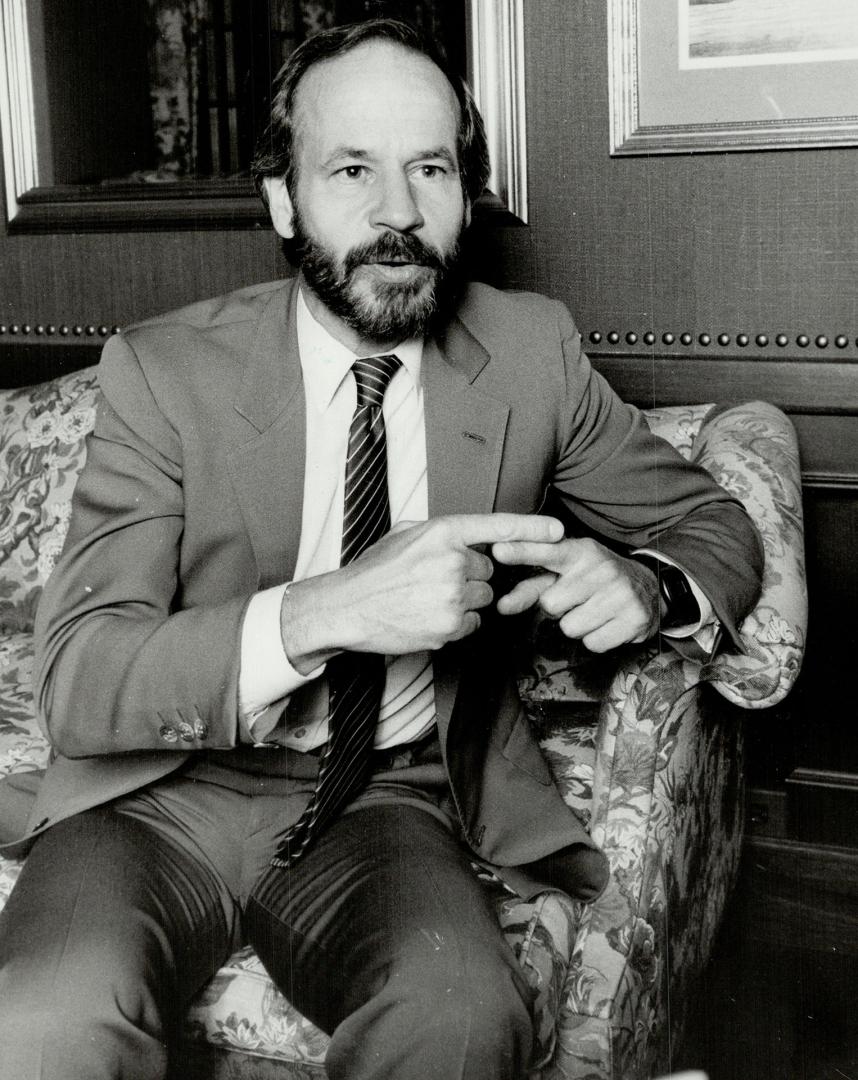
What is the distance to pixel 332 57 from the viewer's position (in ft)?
6.29

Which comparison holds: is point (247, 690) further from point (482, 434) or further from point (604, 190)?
point (604, 190)

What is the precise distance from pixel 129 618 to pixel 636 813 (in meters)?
0.75

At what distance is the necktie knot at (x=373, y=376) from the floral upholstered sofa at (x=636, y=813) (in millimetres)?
526

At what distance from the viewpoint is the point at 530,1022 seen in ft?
4.84

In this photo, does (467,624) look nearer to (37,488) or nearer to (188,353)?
(188,353)

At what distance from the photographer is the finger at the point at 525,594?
5.22ft

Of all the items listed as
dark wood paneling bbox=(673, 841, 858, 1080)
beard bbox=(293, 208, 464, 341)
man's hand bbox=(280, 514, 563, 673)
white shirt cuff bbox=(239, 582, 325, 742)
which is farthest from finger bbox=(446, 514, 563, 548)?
dark wood paneling bbox=(673, 841, 858, 1080)

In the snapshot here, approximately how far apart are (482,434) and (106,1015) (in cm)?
95

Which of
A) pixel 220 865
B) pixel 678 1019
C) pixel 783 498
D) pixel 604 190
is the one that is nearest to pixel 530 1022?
pixel 220 865

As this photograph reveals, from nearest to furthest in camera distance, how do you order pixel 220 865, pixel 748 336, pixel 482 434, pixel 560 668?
pixel 220 865 < pixel 482 434 < pixel 560 668 < pixel 748 336

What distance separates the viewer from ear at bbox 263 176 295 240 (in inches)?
80.9

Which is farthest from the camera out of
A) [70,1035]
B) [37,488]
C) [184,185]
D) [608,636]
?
[184,185]

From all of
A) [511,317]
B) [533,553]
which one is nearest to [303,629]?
[533,553]

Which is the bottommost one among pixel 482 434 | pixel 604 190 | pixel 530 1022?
pixel 530 1022
